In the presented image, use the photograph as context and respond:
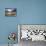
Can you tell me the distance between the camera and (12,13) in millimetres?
3416

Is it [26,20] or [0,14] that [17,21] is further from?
[0,14]

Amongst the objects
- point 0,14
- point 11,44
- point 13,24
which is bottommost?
point 11,44

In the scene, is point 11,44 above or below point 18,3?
below

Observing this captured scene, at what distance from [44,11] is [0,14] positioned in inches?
50.2

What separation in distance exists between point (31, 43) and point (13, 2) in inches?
50.3

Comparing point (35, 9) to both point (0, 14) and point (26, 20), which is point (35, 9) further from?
point (0, 14)

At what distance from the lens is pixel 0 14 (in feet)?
11.3

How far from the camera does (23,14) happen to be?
11.3ft

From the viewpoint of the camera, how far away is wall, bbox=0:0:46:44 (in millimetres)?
3432

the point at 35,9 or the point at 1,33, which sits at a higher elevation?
the point at 35,9

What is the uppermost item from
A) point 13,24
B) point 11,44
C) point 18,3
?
point 18,3

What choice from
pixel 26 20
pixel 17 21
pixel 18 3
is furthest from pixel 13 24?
pixel 18 3

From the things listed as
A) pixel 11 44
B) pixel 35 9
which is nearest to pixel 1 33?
pixel 11 44

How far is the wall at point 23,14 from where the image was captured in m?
3.43
